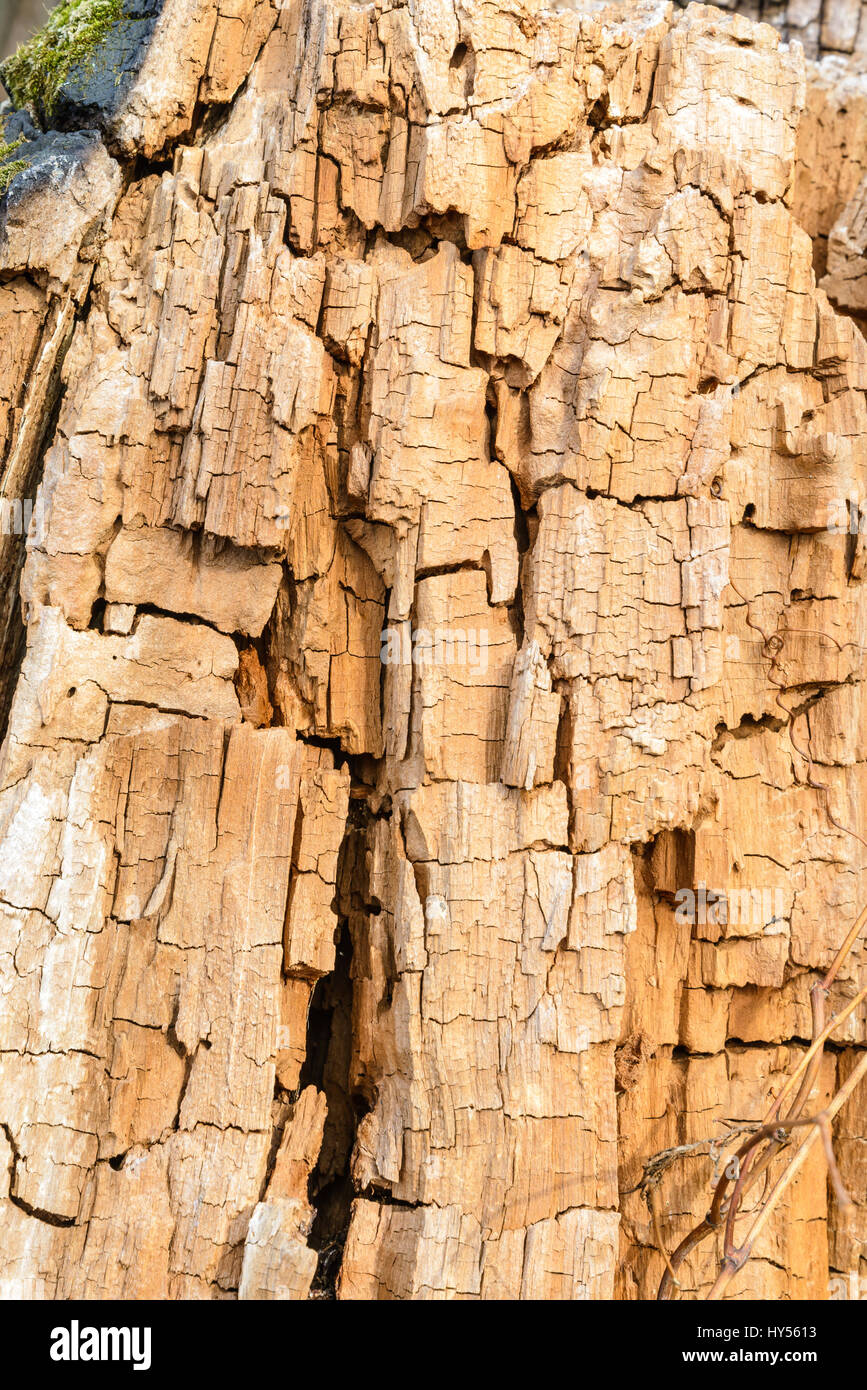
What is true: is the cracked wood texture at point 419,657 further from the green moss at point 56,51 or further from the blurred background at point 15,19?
the blurred background at point 15,19

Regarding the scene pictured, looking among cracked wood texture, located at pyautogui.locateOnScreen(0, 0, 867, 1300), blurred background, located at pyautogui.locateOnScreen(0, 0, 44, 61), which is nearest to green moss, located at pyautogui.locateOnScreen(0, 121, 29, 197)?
cracked wood texture, located at pyautogui.locateOnScreen(0, 0, 867, 1300)

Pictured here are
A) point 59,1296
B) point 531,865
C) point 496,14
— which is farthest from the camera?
point 496,14

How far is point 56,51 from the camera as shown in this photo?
3.28m

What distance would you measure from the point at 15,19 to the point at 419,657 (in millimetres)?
4724

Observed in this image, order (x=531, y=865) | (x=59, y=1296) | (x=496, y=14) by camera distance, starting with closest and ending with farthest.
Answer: (x=59, y=1296)
(x=531, y=865)
(x=496, y=14)

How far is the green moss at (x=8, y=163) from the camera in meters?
3.18

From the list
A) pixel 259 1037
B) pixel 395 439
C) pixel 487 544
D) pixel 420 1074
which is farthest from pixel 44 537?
pixel 420 1074

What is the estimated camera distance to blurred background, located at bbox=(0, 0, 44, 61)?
5.47 meters

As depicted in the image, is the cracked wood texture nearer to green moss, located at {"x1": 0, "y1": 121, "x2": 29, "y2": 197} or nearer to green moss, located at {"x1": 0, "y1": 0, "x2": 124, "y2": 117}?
green moss, located at {"x1": 0, "y1": 121, "x2": 29, "y2": 197}

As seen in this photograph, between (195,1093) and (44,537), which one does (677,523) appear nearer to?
(44,537)

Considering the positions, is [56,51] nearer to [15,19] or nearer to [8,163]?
[8,163]

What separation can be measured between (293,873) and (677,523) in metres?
1.43

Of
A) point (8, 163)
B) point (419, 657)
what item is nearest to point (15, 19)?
point (8, 163)

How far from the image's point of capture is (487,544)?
3039 millimetres
